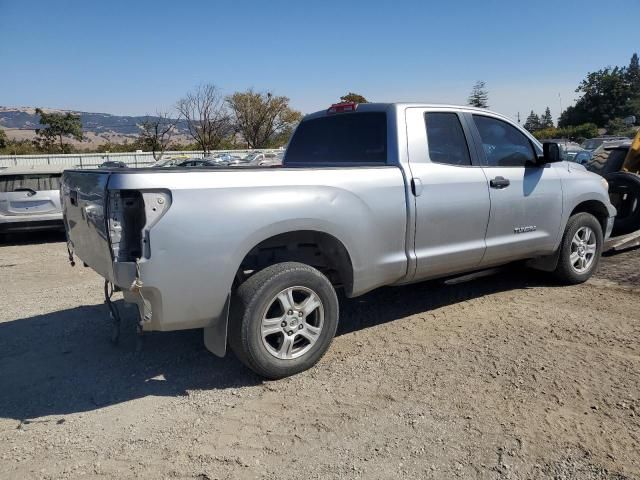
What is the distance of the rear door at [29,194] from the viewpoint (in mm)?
9812

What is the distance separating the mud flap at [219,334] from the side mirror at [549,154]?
3.57 metres

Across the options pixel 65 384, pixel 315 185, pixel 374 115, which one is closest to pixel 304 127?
pixel 374 115

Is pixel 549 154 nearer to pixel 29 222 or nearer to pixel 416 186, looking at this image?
pixel 416 186

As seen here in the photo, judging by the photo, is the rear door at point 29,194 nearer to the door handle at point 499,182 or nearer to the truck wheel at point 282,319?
the truck wheel at point 282,319

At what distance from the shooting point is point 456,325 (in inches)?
188

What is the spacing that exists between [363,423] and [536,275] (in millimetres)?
3947

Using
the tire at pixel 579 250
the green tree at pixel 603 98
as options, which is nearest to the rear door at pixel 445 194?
the tire at pixel 579 250

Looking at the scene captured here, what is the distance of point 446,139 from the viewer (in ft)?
15.5

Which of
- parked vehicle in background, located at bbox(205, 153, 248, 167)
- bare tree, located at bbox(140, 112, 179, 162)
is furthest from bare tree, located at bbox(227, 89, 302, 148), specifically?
parked vehicle in background, located at bbox(205, 153, 248, 167)

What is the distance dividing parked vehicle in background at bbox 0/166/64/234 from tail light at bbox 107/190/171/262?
7547 mm

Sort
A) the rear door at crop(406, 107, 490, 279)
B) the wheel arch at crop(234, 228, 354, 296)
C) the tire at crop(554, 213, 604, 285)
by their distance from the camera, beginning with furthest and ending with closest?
1. the tire at crop(554, 213, 604, 285)
2. the rear door at crop(406, 107, 490, 279)
3. the wheel arch at crop(234, 228, 354, 296)

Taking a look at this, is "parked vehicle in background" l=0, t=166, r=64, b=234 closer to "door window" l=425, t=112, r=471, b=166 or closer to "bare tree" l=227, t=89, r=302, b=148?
"door window" l=425, t=112, r=471, b=166

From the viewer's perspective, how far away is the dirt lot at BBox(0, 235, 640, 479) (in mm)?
2826

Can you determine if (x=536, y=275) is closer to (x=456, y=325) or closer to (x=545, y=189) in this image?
(x=545, y=189)
